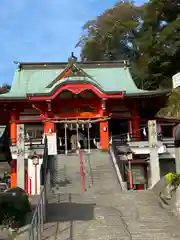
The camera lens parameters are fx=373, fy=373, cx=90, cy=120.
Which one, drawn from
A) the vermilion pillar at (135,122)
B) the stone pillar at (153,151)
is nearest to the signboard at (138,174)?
the stone pillar at (153,151)

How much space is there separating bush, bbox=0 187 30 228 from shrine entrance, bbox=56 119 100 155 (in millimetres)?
12785

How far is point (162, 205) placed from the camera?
1323cm

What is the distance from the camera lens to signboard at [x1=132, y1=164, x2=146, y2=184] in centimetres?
1973

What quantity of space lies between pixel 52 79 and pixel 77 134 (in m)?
5.48

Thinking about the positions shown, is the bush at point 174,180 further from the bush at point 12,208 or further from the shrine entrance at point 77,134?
the shrine entrance at point 77,134

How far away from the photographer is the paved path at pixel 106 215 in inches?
382

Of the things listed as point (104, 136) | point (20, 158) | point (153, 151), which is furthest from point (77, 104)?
point (153, 151)

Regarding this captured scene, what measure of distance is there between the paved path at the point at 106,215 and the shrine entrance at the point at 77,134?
744 cm

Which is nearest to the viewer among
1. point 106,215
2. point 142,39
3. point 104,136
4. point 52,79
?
point 106,215

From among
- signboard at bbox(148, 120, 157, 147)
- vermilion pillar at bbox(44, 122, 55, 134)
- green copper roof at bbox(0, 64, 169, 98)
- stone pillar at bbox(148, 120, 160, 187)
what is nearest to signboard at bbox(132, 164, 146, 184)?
stone pillar at bbox(148, 120, 160, 187)

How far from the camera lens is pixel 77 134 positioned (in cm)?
2498

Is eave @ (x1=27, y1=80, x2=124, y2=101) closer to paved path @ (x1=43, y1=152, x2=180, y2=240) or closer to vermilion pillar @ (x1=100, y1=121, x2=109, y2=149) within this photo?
vermilion pillar @ (x1=100, y1=121, x2=109, y2=149)

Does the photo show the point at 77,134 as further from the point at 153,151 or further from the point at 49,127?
the point at 153,151

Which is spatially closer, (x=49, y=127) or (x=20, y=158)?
(x=20, y=158)
